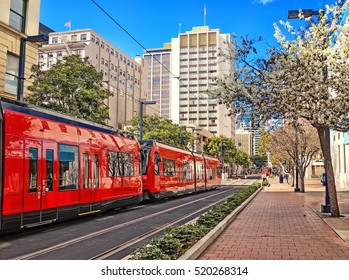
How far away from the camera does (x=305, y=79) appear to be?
445 inches

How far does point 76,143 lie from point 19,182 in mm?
3290

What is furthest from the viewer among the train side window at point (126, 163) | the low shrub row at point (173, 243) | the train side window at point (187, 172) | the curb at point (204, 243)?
the train side window at point (187, 172)

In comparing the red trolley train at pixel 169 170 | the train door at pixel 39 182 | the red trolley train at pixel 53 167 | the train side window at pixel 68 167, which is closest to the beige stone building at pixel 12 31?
the red trolley train at pixel 169 170

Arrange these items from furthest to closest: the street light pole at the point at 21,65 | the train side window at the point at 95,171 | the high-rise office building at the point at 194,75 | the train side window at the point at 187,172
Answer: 1. the train side window at the point at 187,172
2. the high-rise office building at the point at 194,75
3. the street light pole at the point at 21,65
4. the train side window at the point at 95,171

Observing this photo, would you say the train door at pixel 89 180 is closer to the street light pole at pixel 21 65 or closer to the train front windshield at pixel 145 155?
the street light pole at pixel 21 65

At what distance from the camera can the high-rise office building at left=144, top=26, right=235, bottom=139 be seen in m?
23.5

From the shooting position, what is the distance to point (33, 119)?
1029cm

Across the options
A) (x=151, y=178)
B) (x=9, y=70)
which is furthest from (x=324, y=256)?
(x=9, y=70)

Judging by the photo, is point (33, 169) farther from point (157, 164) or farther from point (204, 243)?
point (157, 164)

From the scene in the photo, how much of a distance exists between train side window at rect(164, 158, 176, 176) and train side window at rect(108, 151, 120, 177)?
715 centimetres

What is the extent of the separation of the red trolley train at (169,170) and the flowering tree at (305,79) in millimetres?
8589

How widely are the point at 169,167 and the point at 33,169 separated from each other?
45.3 feet

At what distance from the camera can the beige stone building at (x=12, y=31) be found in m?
19.3

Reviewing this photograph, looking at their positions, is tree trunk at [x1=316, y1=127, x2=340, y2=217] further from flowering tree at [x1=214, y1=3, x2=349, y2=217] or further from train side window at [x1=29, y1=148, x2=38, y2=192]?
train side window at [x1=29, y1=148, x2=38, y2=192]
